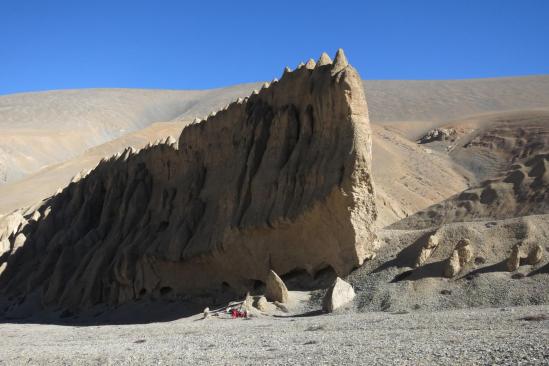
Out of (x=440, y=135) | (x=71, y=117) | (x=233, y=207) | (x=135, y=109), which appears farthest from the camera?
(x=135, y=109)

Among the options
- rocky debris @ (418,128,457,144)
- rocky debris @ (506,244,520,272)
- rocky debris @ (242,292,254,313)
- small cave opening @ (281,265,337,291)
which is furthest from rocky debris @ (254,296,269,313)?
rocky debris @ (418,128,457,144)

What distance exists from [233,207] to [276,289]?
5.45m

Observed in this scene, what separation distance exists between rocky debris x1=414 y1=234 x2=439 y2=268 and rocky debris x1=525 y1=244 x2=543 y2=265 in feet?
9.01

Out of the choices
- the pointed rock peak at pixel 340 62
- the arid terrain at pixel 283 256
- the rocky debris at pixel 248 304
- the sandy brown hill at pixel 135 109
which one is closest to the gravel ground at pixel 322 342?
the arid terrain at pixel 283 256

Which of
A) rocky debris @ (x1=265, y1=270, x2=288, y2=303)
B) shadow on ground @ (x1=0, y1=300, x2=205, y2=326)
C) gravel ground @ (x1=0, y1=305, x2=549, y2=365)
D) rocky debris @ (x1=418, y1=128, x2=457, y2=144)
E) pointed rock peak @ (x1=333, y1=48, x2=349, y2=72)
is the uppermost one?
rocky debris @ (x1=418, y1=128, x2=457, y2=144)

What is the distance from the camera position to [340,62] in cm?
2294

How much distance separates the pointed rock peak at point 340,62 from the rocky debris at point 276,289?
23.6ft

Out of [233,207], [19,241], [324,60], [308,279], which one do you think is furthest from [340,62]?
[19,241]

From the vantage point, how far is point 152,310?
2670 centimetres

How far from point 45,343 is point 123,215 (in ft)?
47.4

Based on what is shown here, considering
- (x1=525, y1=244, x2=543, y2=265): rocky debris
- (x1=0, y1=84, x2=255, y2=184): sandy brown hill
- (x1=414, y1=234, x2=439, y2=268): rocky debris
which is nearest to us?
(x1=525, y1=244, x2=543, y2=265): rocky debris

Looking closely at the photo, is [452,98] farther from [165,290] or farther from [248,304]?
[248,304]

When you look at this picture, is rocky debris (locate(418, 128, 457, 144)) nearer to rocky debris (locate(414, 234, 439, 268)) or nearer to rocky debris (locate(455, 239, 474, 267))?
rocky debris (locate(414, 234, 439, 268))

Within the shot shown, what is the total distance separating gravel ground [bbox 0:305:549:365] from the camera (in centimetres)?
1120
